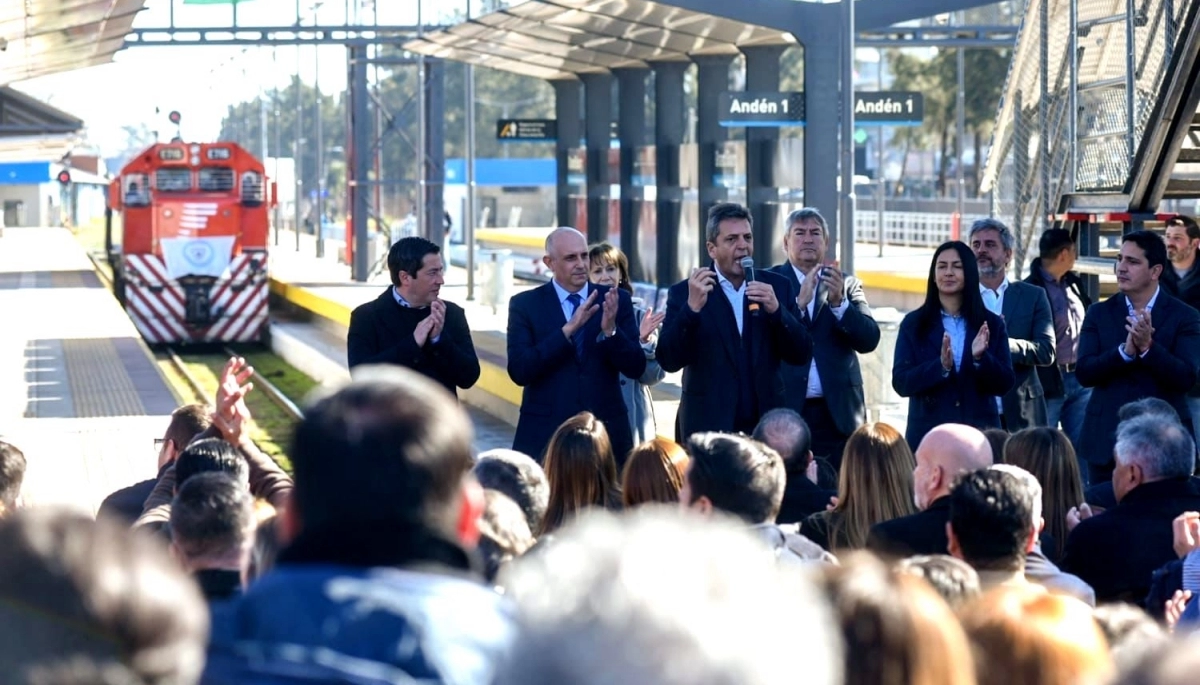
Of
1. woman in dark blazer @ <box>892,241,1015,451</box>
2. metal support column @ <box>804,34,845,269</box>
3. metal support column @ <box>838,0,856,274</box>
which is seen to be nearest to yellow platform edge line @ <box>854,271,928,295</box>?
metal support column @ <box>804,34,845,269</box>

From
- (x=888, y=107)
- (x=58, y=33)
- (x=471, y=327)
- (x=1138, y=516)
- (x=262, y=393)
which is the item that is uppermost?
(x=58, y=33)

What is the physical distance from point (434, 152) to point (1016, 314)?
27460 mm

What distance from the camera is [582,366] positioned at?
333 inches

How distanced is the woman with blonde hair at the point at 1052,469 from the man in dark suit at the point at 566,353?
2.32 m

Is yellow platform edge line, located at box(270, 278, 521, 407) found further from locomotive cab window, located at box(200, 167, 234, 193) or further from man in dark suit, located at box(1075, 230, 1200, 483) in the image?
man in dark suit, located at box(1075, 230, 1200, 483)

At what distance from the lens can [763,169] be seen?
20.2m

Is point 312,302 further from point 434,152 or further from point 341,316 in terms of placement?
point 434,152

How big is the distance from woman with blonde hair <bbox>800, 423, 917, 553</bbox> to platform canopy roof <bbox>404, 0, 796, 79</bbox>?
411 inches

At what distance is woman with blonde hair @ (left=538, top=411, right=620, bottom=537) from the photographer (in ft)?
20.9

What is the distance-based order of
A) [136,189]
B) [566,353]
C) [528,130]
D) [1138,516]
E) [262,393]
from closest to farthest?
[1138,516] → [566,353] → [262,393] → [136,189] → [528,130]

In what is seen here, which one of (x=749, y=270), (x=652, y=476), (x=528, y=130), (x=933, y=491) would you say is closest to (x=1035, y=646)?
(x=933, y=491)

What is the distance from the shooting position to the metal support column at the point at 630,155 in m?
24.7

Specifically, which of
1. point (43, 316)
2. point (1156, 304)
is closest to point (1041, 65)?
point (1156, 304)

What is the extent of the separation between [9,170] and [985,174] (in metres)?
79.3
